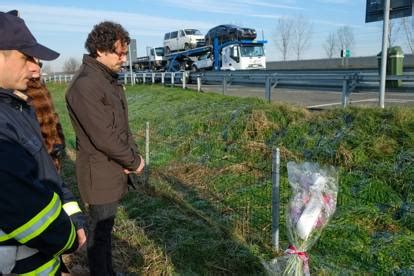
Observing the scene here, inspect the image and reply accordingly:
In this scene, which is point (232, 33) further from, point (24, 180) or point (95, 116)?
point (24, 180)

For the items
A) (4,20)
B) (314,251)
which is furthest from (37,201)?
(314,251)

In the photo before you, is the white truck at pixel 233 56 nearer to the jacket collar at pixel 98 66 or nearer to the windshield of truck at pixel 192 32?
the windshield of truck at pixel 192 32

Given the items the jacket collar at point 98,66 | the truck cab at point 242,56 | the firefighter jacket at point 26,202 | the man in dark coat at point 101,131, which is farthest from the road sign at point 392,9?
the truck cab at point 242,56

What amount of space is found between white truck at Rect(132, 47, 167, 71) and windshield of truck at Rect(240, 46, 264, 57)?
1325 centimetres

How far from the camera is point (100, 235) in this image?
11.1ft

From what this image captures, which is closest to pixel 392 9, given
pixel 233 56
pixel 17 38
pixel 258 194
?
pixel 258 194

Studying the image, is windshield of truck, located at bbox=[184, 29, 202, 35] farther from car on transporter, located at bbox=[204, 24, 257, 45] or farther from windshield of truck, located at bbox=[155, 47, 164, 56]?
car on transporter, located at bbox=[204, 24, 257, 45]

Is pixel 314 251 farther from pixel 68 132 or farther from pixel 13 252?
pixel 68 132

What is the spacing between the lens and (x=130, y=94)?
20.4m

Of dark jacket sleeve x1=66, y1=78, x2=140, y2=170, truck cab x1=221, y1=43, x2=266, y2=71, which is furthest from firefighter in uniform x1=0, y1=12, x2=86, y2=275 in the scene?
truck cab x1=221, y1=43, x2=266, y2=71

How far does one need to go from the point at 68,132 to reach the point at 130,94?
26.7ft

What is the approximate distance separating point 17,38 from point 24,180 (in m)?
0.64

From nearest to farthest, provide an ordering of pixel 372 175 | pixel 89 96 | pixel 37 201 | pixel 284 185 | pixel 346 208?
pixel 37 201, pixel 89 96, pixel 346 208, pixel 372 175, pixel 284 185

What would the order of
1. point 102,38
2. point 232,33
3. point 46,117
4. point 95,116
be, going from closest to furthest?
point 95,116 → point 102,38 → point 46,117 → point 232,33
